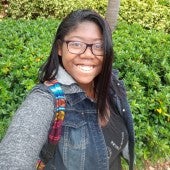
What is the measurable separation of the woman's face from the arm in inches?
10.1

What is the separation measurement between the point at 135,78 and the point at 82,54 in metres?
2.01


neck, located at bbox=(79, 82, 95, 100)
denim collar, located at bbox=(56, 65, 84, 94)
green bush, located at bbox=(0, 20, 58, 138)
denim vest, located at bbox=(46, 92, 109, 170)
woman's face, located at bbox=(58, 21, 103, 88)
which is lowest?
green bush, located at bbox=(0, 20, 58, 138)

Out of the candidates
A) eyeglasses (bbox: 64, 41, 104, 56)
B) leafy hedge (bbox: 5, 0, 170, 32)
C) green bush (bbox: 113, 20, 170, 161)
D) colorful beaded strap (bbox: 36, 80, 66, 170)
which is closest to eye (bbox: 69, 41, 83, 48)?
eyeglasses (bbox: 64, 41, 104, 56)

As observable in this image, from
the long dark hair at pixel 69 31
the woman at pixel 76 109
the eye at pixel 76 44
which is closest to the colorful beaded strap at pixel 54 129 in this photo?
the woman at pixel 76 109

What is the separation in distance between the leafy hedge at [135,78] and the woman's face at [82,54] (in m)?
1.39

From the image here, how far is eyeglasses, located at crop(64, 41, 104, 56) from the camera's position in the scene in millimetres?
1881

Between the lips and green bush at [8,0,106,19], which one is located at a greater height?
the lips

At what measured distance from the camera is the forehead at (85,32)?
6.25 feet

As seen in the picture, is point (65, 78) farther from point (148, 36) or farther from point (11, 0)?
point (11, 0)

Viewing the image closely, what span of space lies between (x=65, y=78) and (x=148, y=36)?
3699 millimetres

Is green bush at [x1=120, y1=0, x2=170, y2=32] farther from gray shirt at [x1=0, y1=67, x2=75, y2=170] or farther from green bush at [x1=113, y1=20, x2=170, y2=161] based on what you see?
gray shirt at [x1=0, y1=67, x2=75, y2=170]

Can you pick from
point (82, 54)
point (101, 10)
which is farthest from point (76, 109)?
point (101, 10)

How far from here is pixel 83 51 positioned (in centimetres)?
189

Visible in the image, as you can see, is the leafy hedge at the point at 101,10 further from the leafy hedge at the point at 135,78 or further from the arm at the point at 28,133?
the arm at the point at 28,133
